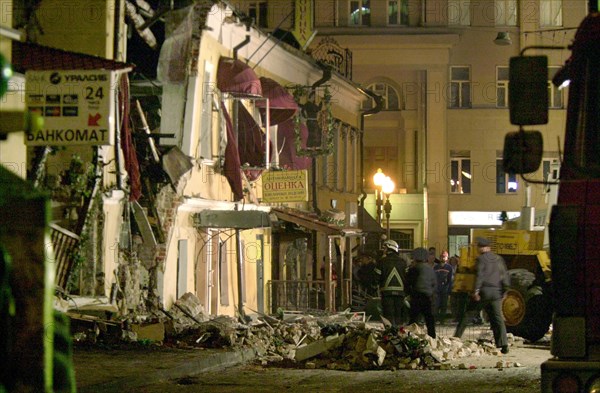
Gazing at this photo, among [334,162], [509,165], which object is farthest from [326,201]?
[509,165]

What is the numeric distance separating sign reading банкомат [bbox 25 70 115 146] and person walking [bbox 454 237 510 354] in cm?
690

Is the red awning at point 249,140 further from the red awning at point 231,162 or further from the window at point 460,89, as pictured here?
the window at point 460,89

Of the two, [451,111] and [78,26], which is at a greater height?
[451,111]

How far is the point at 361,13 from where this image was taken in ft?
167

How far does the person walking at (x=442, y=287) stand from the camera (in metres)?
30.1

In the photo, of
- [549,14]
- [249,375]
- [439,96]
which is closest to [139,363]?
[249,375]

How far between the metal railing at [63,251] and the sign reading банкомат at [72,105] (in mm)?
3138

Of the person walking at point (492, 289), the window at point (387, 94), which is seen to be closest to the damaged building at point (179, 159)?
the person walking at point (492, 289)

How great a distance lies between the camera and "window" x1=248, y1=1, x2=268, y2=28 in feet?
159

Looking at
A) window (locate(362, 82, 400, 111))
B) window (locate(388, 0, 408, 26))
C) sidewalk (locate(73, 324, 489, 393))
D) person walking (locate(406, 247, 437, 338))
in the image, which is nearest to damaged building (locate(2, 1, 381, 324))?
sidewalk (locate(73, 324, 489, 393))

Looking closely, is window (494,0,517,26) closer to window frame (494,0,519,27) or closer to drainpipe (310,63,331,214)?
window frame (494,0,519,27)

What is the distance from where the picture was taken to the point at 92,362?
15.4m

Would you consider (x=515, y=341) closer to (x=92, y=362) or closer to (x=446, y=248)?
(x=92, y=362)

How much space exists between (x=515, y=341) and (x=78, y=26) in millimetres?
9494
